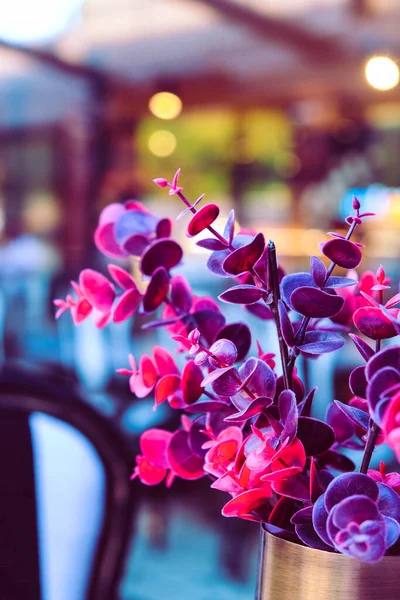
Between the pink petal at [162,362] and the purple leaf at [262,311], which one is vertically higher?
the purple leaf at [262,311]

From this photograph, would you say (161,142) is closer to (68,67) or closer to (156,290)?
(68,67)

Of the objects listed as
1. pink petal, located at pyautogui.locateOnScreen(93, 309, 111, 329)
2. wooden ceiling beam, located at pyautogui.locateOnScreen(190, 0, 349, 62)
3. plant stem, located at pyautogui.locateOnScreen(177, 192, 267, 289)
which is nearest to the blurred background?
wooden ceiling beam, located at pyautogui.locateOnScreen(190, 0, 349, 62)

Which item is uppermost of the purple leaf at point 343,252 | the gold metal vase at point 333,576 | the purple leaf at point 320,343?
the purple leaf at point 343,252

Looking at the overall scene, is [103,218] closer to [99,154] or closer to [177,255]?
[177,255]

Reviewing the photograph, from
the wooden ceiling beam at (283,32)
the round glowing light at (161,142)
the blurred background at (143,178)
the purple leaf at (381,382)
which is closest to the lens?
the purple leaf at (381,382)

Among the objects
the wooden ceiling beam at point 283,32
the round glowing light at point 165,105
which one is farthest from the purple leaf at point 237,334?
the round glowing light at point 165,105

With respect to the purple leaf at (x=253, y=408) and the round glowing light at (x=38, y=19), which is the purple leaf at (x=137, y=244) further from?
the round glowing light at (x=38, y=19)

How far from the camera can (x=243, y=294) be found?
46 cm

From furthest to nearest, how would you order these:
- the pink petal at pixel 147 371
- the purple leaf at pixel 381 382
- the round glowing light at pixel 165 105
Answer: the round glowing light at pixel 165 105 < the pink petal at pixel 147 371 < the purple leaf at pixel 381 382

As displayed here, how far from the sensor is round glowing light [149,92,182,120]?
24.3 ft

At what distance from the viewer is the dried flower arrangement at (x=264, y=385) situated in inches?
16.5

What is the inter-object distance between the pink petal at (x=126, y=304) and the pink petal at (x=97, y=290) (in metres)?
0.02

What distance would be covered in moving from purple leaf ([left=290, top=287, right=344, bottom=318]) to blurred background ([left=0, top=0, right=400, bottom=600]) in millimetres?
529

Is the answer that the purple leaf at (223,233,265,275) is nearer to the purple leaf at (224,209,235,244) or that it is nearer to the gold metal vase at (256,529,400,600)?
the purple leaf at (224,209,235,244)
